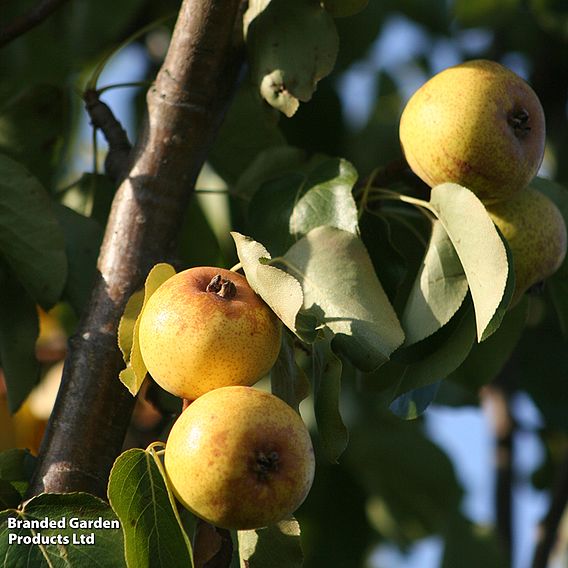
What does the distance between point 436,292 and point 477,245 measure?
0.31ft

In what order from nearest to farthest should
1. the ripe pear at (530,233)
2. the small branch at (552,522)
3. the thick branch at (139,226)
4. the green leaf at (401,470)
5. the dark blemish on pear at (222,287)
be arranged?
the dark blemish on pear at (222,287), the thick branch at (139,226), the ripe pear at (530,233), the small branch at (552,522), the green leaf at (401,470)

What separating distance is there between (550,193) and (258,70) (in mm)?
471

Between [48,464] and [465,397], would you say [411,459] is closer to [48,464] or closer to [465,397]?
[465,397]

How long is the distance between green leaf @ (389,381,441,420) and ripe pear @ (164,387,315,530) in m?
0.28

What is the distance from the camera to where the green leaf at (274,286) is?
101 cm

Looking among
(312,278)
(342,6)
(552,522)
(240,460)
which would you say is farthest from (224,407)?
(552,522)

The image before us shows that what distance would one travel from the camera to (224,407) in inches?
37.4

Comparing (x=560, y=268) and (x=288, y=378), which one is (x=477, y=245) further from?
(x=560, y=268)

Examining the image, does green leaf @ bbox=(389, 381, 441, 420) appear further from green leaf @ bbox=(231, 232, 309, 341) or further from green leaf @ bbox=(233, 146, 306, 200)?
green leaf @ bbox=(233, 146, 306, 200)

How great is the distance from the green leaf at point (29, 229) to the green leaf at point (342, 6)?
46 centimetres

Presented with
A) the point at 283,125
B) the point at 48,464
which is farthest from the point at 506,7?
the point at 48,464

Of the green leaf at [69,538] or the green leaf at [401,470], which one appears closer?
the green leaf at [69,538]

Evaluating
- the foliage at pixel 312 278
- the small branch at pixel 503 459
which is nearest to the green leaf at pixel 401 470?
the foliage at pixel 312 278

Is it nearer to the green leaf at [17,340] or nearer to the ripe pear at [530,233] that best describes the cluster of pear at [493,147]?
the ripe pear at [530,233]
